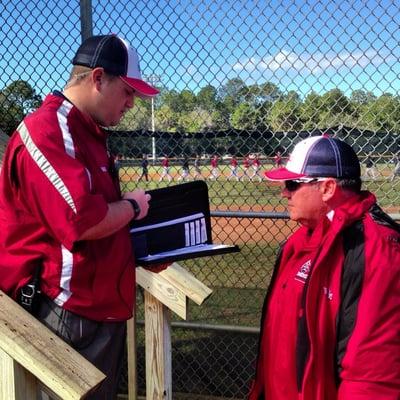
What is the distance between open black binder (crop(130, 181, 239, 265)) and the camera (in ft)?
6.96

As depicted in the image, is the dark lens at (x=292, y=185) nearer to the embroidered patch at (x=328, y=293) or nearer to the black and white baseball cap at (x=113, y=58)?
the embroidered patch at (x=328, y=293)

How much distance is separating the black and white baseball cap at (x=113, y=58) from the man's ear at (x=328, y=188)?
70 cm

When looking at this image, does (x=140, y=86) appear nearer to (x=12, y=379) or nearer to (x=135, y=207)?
(x=135, y=207)

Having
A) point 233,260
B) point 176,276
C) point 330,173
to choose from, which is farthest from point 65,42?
point 233,260

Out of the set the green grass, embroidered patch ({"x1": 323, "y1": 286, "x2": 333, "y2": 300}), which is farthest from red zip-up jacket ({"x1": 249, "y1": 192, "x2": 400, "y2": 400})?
the green grass

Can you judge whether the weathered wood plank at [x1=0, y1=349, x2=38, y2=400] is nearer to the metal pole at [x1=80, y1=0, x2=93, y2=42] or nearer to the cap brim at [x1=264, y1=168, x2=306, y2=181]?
the cap brim at [x1=264, y1=168, x2=306, y2=181]

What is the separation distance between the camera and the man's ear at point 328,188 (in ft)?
6.06

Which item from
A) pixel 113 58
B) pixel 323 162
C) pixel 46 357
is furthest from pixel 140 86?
pixel 46 357

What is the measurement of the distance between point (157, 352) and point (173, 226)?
99cm

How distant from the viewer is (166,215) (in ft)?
7.04

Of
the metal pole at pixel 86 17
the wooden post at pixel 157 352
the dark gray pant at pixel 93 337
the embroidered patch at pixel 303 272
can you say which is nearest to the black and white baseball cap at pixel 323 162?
the embroidered patch at pixel 303 272

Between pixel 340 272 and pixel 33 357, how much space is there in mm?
924

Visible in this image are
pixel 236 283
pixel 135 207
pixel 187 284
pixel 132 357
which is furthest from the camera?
pixel 236 283

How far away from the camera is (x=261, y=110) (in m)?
3.75
